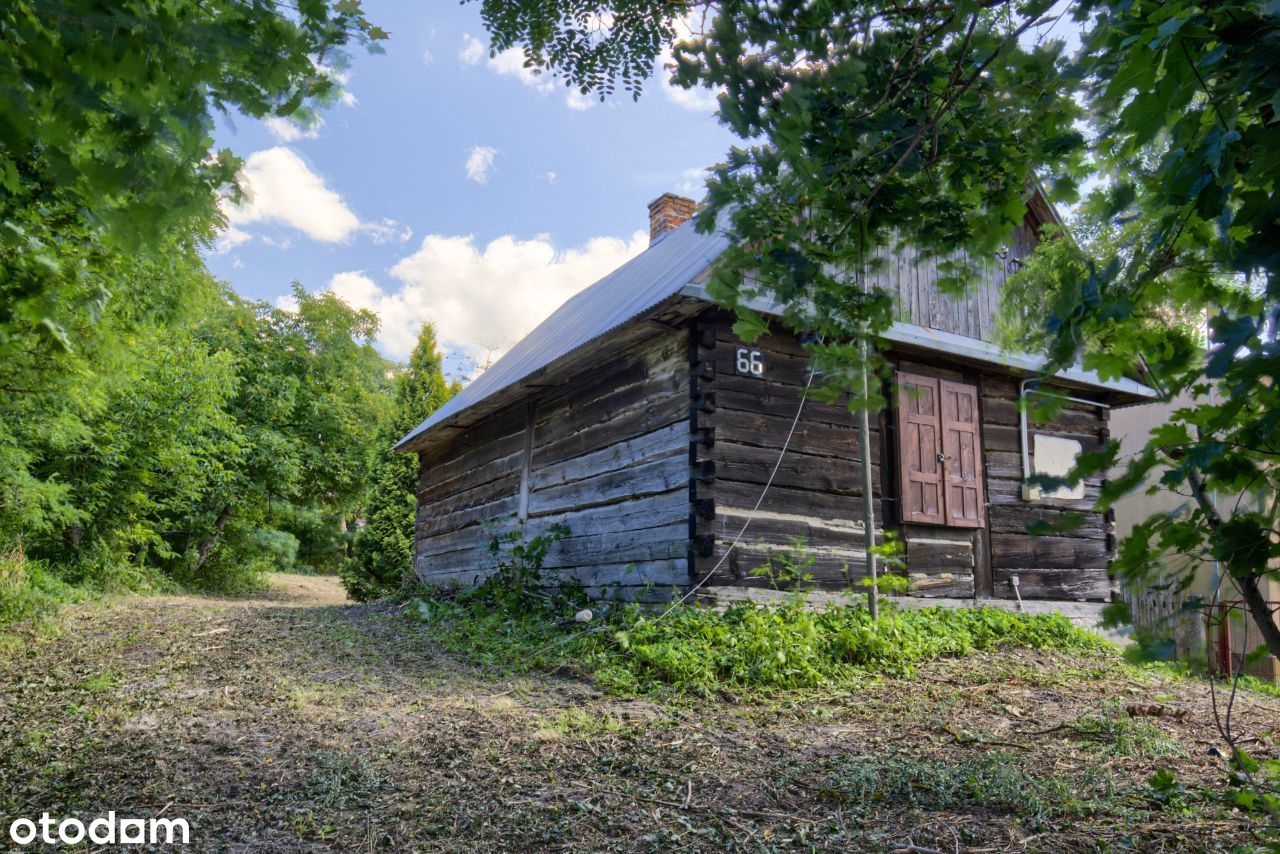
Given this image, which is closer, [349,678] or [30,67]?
[30,67]

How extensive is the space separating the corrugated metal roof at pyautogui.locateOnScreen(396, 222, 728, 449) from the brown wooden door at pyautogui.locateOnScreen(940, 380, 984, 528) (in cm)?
325

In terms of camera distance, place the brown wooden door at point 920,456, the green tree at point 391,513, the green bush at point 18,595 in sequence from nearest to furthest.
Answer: the green bush at point 18,595, the brown wooden door at point 920,456, the green tree at point 391,513

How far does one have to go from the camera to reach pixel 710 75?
2770 millimetres

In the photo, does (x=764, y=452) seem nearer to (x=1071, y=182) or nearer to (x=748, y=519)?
(x=748, y=519)

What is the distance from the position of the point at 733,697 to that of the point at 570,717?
1.22m

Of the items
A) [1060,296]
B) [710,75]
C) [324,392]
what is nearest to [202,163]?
[710,75]

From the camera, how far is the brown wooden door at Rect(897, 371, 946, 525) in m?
8.31

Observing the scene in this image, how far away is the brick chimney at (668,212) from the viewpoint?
1322cm

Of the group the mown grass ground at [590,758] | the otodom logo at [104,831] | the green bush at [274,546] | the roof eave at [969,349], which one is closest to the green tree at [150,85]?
the otodom logo at [104,831]

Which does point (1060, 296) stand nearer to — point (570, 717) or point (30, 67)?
point (30, 67)

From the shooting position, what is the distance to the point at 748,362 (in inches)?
298

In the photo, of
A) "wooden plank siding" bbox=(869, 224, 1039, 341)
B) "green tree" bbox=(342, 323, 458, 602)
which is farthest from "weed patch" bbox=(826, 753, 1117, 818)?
"green tree" bbox=(342, 323, 458, 602)

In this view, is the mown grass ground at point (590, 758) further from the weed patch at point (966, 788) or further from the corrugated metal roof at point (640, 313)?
the corrugated metal roof at point (640, 313)

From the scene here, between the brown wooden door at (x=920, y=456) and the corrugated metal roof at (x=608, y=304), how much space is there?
2684 millimetres
